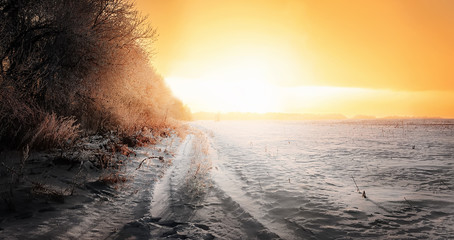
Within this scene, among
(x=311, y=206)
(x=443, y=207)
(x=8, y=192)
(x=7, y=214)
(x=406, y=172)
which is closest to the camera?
(x=7, y=214)

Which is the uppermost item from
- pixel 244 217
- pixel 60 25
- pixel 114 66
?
pixel 60 25

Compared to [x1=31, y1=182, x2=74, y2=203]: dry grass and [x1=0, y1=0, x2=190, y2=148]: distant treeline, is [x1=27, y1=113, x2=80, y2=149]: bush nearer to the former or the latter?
[x1=0, y1=0, x2=190, y2=148]: distant treeline

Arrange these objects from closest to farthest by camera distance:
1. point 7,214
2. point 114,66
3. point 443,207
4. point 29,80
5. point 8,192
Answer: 1. point 7,214
2. point 8,192
3. point 443,207
4. point 29,80
5. point 114,66

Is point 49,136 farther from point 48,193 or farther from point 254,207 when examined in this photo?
point 254,207

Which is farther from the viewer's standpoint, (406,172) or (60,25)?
(60,25)

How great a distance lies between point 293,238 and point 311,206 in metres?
1.29

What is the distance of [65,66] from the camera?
29.0ft

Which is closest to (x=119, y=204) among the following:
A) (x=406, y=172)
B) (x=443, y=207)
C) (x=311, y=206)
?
(x=311, y=206)

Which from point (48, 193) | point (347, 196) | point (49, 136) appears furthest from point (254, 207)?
point (49, 136)

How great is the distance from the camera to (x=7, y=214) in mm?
3357

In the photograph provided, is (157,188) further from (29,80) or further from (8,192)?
(29,80)

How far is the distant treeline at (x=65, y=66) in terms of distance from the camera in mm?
6137

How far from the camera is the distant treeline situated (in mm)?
6137

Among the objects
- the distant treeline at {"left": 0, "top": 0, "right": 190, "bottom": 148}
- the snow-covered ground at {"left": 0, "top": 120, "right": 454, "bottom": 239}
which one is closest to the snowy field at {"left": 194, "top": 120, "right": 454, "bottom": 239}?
the snow-covered ground at {"left": 0, "top": 120, "right": 454, "bottom": 239}
